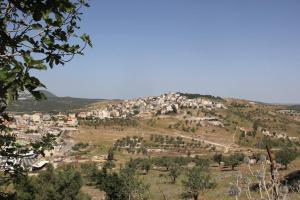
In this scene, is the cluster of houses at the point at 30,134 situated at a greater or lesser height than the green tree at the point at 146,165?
greater

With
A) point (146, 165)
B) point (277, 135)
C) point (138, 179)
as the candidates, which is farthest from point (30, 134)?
point (277, 135)

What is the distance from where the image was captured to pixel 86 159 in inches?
3999

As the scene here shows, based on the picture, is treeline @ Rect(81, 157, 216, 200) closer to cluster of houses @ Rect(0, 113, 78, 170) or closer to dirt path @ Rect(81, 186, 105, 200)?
dirt path @ Rect(81, 186, 105, 200)

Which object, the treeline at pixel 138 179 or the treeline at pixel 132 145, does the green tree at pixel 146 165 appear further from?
the treeline at pixel 132 145

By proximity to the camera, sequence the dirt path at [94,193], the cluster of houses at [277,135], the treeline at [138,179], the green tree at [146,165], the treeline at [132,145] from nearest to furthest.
→ the treeline at [138,179]
the dirt path at [94,193]
the green tree at [146,165]
the treeline at [132,145]
the cluster of houses at [277,135]

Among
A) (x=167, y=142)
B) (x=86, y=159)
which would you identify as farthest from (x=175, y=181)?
(x=167, y=142)

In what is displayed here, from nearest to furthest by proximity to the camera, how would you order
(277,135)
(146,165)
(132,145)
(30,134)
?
(146,165) < (30,134) < (132,145) < (277,135)

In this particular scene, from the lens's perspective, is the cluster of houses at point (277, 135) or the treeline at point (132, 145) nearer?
the treeline at point (132, 145)

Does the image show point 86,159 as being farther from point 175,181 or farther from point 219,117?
point 219,117

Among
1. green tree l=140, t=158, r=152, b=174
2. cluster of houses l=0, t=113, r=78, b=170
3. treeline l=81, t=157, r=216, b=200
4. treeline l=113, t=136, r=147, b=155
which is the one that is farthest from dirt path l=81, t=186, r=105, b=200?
treeline l=113, t=136, r=147, b=155

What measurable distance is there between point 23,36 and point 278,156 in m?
84.2

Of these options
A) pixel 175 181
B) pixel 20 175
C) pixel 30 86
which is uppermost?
pixel 30 86

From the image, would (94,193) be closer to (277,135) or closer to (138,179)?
(138,179)

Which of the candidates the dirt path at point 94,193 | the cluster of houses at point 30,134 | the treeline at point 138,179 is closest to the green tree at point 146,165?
the treeline at point 138,179
